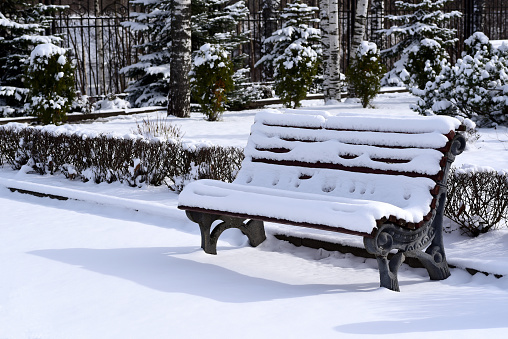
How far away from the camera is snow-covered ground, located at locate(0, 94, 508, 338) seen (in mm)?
3988

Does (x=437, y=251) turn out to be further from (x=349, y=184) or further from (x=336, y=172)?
(x=336, y=172)

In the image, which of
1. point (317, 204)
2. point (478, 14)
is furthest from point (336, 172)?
point (478, 14)

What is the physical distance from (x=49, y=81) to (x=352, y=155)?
9024 mm

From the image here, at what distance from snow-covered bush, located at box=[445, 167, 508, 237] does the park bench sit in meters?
0.53

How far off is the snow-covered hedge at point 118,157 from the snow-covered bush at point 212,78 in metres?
5.11

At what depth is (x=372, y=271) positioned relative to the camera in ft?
17.4

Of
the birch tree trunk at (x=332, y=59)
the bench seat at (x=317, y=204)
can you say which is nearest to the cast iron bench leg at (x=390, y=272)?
the bench seat at (x=317, y=204)

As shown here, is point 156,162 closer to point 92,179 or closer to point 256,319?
point 92,179

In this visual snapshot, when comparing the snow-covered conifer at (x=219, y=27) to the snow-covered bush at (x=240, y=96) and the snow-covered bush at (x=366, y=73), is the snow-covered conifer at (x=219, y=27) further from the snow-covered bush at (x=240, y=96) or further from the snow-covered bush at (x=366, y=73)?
the snow-covered bush at (x=366, y=73)

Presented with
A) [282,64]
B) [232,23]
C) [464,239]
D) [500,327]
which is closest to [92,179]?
[464,239]

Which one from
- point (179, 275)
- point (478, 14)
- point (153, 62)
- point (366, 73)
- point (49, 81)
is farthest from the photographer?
point (478, 14)

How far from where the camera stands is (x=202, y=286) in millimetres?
4773

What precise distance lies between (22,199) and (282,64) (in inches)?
343

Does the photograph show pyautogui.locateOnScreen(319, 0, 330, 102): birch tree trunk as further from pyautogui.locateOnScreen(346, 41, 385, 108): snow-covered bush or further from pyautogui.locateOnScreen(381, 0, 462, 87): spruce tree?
pyautogui.locateOnScreen(381, 0, 462, 87): spruce tree
